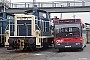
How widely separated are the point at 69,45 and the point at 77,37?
0.95 meters

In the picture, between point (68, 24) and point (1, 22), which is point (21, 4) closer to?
point (1, 22)

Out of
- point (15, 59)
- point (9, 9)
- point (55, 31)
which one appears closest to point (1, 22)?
point (55, 31)

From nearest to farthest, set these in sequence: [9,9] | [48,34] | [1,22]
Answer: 1. [48,34]
2. [1,22]
3. [9,9]

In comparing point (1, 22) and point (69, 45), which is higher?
point (1, 22)

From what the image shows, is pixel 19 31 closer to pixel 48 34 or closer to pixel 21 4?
pixel 48 34

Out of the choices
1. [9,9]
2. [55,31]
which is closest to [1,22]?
[55,31]

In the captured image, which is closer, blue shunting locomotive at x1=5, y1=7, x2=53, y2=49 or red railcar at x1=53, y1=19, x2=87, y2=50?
blue shunting locomotive at x1=5, y1=7, x2=53, y2=49

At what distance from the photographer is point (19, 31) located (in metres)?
21.7

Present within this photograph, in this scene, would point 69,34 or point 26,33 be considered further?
point 26,33

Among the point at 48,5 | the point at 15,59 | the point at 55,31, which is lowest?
the point at 15,59

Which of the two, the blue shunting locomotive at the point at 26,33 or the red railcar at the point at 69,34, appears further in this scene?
the red railcar at the point at 69,34

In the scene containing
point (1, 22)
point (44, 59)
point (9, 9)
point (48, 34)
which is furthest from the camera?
point (9, 9)

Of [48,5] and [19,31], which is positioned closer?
[19,31]

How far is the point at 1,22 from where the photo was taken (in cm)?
2788
